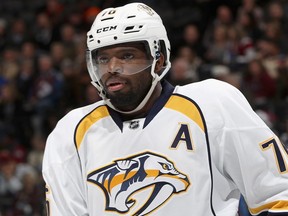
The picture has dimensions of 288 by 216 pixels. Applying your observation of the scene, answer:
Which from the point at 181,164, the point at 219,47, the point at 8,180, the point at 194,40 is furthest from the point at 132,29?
the point at 194,40

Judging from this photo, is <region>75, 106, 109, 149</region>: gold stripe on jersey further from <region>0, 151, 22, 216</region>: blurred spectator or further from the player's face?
<region>0, 151, 22, 216</region>: blurred spectator

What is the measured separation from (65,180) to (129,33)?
2.12ft

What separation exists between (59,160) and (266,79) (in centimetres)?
635

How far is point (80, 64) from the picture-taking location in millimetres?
11422

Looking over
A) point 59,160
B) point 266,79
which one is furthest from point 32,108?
point 59,160

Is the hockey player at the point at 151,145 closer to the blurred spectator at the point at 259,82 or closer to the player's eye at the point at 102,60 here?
the player's eye at the point at 102,60

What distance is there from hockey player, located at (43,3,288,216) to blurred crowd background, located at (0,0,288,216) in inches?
202

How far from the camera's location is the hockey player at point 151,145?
10.8 ft

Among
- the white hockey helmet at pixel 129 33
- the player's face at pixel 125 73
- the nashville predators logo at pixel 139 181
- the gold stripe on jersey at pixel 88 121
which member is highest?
the white hockey helmet at pixel 129 33

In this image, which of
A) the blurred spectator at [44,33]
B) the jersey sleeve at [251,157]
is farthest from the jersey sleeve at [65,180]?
the blurred spectator at [44,33]

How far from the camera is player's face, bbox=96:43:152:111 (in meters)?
3.42

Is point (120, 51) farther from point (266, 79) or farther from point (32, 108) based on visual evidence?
point (32, 108)

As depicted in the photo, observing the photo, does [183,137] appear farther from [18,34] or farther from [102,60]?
[18,34]

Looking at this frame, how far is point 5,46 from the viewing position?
44.0 feet
